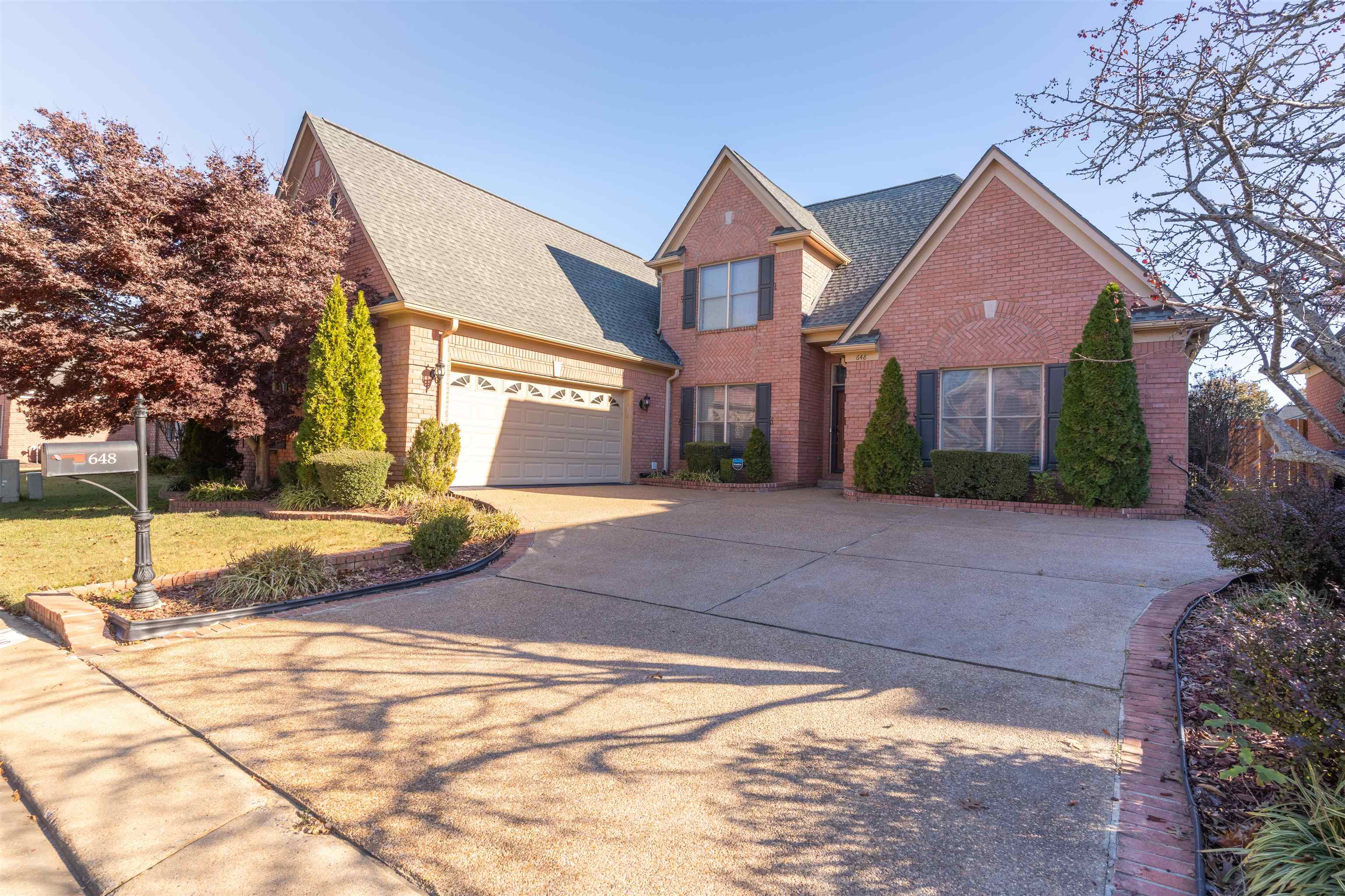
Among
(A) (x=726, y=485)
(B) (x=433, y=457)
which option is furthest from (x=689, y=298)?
(B) (x=433, y=457)

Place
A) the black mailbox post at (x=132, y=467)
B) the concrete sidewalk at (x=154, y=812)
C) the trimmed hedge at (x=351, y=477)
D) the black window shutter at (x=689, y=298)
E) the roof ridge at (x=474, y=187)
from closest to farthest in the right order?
1. the concrete sidewalk at (x=154, y=812)
2. the black mailbox post at (x=132, y=467)
3. the trimmed hedge at (x=351, y=477)
4. the roof ridge at (x=474, y=187)
5. the black window shutter at (x=689, y=298)

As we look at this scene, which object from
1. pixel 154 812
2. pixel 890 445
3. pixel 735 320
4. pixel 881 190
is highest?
pixel 881 190

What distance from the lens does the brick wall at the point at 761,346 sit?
14258 mm

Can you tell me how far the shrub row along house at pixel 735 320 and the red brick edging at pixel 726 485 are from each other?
1.03 feet

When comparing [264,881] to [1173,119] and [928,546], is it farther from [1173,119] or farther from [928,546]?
[928,546]

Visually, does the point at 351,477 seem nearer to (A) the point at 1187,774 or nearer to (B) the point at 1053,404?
(A) the point at 1187,774

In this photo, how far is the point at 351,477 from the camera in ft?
30.5

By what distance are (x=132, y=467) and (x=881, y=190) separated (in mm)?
16921

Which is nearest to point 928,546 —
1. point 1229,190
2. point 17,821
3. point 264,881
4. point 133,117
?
point 1229,190

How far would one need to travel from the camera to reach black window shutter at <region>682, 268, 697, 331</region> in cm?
1583

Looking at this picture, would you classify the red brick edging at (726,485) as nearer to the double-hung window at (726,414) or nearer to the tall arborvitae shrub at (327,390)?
the double-hung window at (726,414)

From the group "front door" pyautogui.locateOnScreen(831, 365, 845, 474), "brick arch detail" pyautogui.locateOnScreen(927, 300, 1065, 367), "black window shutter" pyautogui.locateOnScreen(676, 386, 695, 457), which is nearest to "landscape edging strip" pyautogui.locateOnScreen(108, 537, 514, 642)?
"brick arch detail" pyautogui.locateOnScreen(927, 300, 1065, 367)

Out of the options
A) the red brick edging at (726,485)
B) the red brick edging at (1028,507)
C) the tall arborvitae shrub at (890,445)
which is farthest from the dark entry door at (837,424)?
the red brick edging at (1028,507)

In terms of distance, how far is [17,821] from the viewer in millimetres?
2547
